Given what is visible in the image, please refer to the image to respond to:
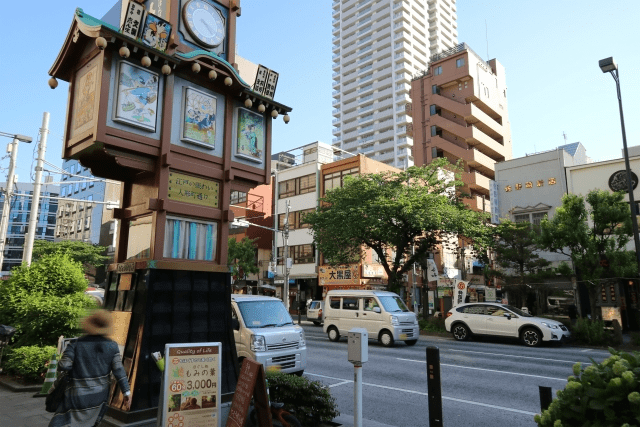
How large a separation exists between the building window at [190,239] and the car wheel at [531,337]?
595 inches

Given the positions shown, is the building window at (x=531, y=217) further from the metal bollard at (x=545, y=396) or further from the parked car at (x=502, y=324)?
the metal bollard at (x=545, y=396)

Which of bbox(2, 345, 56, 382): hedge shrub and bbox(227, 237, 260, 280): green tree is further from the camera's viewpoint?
bbox(227, 237, 260, 280): green tree

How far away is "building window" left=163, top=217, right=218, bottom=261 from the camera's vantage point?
667 centimetres

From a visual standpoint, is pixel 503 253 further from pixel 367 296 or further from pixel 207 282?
pixel 207 282

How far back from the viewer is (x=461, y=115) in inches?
2031

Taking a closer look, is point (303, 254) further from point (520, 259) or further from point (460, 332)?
point (460, 332)

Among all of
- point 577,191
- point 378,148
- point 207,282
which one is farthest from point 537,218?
point 378,148

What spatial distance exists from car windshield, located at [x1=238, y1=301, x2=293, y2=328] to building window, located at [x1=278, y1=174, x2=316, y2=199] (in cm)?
2949

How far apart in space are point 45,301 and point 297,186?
33192 mm

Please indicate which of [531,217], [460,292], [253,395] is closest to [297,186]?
[531,217]

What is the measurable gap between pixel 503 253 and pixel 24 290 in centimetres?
2322

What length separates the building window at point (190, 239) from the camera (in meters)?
6.67

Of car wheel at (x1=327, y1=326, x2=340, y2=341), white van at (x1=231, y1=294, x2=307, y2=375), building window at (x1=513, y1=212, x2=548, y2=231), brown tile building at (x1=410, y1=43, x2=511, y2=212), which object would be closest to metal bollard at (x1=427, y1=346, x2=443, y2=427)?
white van at (x1=231, y1=294, x2=307, y2=375)

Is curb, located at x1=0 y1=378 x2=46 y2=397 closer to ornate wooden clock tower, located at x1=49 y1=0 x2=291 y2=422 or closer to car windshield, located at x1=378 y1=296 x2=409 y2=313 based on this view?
ornate wooden clock tower, located at x1=49 y1=0 x2=291 y2=422
